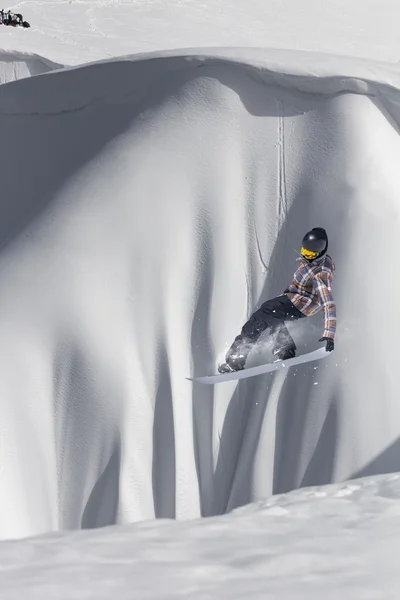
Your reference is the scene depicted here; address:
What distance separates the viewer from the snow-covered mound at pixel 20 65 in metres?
10.7

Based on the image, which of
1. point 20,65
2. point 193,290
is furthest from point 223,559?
point 20,65

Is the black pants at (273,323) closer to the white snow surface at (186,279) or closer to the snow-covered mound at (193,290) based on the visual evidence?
the white snow surface at (186,279)

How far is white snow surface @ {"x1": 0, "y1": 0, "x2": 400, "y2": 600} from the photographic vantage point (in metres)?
5.25

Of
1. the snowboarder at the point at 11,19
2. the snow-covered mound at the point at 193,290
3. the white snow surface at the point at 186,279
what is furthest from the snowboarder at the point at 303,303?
the snowboarder at the point at 11,19

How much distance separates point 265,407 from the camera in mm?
5285

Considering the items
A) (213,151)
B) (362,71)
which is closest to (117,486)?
(213,151)

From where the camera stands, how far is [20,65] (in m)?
10.8

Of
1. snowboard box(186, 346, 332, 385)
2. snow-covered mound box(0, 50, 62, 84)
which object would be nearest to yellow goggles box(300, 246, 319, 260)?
snowboard box(186, 346, 332, 385)

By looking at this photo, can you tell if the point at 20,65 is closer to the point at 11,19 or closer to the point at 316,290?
the point at 11,19

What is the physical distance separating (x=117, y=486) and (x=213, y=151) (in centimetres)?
256

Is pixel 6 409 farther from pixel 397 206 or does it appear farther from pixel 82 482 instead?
pixel 397 206

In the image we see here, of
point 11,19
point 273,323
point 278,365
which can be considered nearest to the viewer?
point 273,323

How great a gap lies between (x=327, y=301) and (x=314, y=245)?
379mm

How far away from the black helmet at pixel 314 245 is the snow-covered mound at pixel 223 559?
6.12 feet
